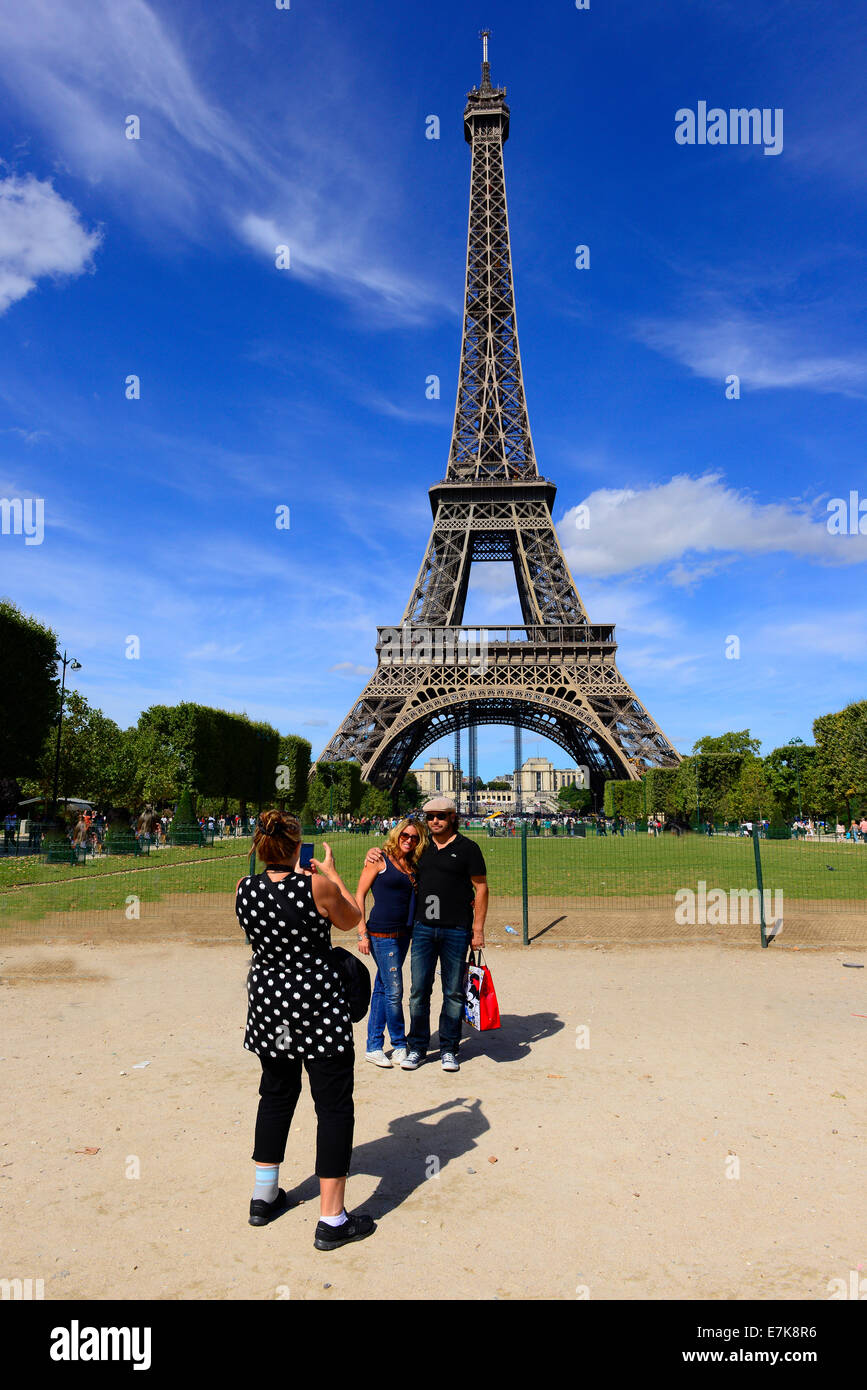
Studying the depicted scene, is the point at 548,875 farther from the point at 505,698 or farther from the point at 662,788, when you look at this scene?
Result: the point at 505,698

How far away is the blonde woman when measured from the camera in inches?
254

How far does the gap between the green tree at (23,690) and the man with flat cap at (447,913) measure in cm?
2981

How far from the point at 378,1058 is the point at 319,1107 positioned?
2.96 m

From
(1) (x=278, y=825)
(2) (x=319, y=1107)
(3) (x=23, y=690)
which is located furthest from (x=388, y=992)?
(3) (x=23, y=690)

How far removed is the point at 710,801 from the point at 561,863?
28.1 m

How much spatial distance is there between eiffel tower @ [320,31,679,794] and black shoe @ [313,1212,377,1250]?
4450 cm

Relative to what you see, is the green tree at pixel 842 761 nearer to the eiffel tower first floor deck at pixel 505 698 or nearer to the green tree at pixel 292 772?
the eiffel tower first floor deck at pixel 505 698

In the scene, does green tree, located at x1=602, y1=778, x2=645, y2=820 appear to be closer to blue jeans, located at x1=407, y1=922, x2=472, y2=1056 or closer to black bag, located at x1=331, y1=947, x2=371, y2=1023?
blue jeans, located at x1=407, y1=922, x2=472, y2=1056

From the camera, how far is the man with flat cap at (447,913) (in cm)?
634

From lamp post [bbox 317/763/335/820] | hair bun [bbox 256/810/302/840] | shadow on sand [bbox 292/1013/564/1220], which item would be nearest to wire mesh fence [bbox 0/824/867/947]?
shadow on sand [bbox 292/1013/564/1220]

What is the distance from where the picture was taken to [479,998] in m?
6.26

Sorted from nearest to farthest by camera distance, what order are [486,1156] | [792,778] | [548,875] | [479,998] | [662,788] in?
[486,1156] → [479,998] → [548,875] → [662,788] → [792,778]

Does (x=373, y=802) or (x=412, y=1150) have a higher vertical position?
(x=412, y=1150)

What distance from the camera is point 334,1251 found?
3697 millimetres
